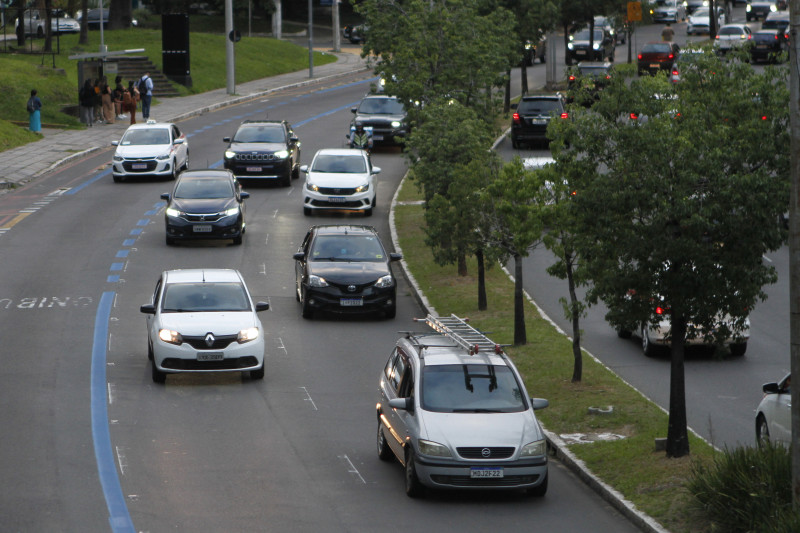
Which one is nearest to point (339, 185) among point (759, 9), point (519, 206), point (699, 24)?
point (519, 206)

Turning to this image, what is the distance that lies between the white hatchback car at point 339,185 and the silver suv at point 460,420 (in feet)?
62.3

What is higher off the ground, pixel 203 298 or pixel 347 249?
pixel 347 249

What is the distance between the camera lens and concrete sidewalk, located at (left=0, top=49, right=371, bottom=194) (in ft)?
138

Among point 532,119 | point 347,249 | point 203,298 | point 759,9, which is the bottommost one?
point 203,298

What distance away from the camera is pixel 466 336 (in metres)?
16.7

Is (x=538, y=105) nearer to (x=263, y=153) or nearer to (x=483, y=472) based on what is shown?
(x=263, y=153)

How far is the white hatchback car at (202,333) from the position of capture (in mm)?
19812

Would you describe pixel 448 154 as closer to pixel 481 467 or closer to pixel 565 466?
pixel 565 466

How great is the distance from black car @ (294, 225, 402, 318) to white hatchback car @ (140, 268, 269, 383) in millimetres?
3851

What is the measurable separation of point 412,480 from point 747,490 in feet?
12.4

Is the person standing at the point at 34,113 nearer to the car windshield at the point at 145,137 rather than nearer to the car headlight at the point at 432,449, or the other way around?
the car windshield at the point at 145,137

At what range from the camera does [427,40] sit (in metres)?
35.6

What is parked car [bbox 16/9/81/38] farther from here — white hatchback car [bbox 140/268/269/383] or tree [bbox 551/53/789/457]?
tree [bbox 551/53/789/457]

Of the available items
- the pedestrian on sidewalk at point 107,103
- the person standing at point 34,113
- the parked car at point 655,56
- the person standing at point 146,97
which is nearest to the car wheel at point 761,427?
the person standing at point 34,113
